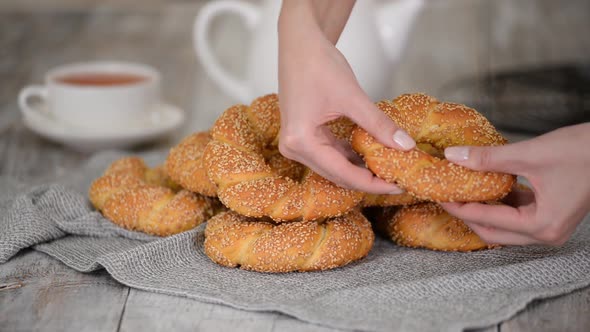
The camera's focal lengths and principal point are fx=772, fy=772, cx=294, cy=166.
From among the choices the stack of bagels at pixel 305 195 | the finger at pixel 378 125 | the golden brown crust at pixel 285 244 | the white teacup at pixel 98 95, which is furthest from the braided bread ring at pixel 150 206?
the white teacup at pixel 98 95

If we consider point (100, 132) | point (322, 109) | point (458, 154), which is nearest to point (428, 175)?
point (458, 154)

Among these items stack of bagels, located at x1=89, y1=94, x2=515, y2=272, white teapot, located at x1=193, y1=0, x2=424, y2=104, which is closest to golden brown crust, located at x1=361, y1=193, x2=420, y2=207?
stack of bagels, located at x1=89, y1=94, x2=515, y2=272

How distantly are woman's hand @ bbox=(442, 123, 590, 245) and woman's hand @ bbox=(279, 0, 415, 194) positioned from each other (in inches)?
4.0

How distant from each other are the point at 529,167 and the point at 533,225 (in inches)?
3.0

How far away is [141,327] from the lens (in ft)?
3.22

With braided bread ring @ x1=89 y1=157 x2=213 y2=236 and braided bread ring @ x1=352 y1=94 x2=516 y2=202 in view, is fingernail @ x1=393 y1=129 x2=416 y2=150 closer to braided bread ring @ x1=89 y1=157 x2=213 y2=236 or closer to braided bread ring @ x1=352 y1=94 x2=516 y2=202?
braided bread ring @ x1=352 y1=94 x2=516 y2=202

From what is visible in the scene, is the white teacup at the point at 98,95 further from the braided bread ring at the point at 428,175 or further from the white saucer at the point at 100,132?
the braided bread ring at the point at 428,175

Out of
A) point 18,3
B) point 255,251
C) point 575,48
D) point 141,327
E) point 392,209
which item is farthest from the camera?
point 18,3

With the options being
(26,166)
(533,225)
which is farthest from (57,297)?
(26,166)

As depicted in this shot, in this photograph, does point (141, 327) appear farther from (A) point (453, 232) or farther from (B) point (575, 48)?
(B) point (575, 48)

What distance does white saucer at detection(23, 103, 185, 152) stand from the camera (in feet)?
5.70

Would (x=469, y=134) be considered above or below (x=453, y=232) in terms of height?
above

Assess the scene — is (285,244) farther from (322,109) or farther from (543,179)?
(543,179)

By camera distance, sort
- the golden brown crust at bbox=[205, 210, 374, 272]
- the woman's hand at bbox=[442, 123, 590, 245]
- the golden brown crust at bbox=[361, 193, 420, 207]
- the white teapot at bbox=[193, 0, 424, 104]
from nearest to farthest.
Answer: the woman's hand at bbox=[442, 123, 590, 245] → the golden brown crust at bbox=[205, 210, 374, 272] → the golden brown crust at bbox=[361, 193, 420, 207] → the white teapot at bbox=[193, 0, 424, 104]
